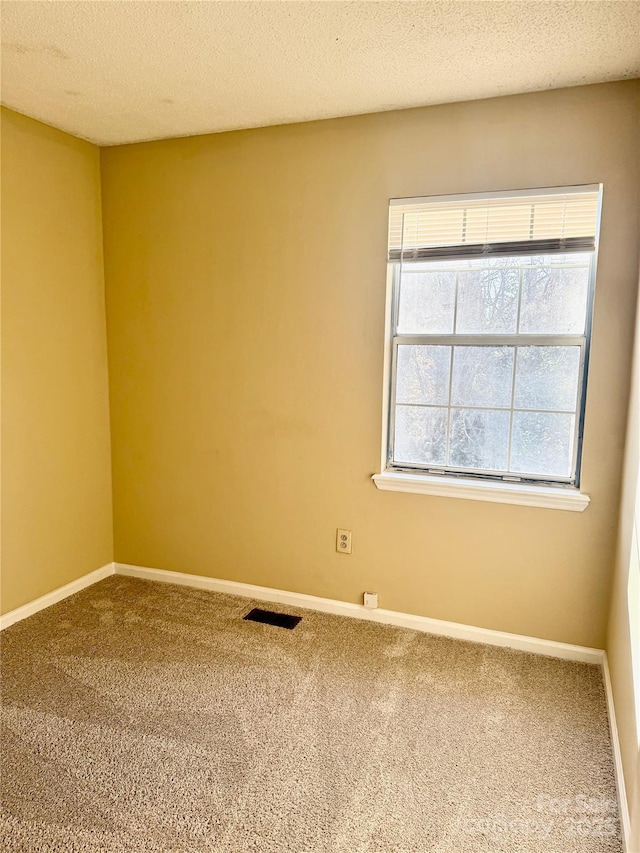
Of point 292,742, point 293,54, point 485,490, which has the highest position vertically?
point 293,54

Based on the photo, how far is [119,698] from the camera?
216 cm

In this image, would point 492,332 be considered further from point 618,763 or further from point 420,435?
point 618,763

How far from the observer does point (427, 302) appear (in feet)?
8.52

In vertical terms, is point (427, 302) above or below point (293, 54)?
below

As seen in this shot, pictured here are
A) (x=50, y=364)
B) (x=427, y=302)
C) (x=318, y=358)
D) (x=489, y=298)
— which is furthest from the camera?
(x=50, y=364)

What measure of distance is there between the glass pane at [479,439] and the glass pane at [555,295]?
43cm

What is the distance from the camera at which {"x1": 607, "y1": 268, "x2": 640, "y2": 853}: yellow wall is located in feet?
4.85

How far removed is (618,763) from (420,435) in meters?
1.49

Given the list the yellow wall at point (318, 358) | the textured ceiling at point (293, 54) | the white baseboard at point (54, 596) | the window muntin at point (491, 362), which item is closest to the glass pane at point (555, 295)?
the window muntin at point (491, 362)

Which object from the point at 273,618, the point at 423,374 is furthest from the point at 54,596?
the point at 423,374

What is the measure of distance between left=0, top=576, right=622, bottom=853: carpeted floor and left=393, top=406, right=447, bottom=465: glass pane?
890 mm

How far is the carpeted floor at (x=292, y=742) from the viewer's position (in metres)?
1.57

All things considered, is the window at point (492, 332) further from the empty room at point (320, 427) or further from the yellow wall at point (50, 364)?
the yellow wall at point (50, 364)

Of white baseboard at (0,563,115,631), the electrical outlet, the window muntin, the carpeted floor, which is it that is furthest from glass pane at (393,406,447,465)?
white baseboard at (0,563,115,631)
